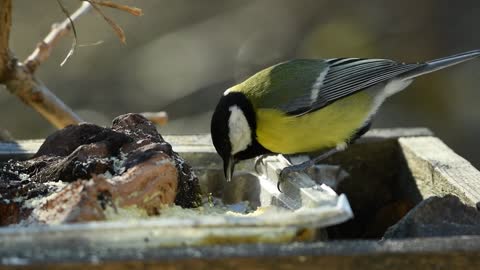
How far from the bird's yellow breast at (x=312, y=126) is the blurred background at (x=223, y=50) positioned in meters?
2.98

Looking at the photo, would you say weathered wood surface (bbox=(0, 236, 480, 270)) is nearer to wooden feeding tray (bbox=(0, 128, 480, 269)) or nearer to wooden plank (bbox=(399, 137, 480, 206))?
wooden feeding tray (bbox=(0, 128, 480, 269))

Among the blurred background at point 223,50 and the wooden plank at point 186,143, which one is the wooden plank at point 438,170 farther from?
the blurred background at point 223,50

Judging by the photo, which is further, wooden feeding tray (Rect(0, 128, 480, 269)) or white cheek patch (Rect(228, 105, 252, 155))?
white cheek patch (Rect(228, 105, 252, 155))

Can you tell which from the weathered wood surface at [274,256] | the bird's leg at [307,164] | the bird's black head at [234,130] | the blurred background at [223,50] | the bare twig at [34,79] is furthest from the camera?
the blurred background at [223,50]

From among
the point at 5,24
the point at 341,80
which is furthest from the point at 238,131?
the point at 5,24

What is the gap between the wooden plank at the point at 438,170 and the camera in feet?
8.89

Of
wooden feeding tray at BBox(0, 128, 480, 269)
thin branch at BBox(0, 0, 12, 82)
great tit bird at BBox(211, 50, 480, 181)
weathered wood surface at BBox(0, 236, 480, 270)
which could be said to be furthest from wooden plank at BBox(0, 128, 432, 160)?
weathered wood surface at BBox(0, 236, 480, 270)

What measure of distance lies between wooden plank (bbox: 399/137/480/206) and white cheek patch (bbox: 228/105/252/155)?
64 centimetres

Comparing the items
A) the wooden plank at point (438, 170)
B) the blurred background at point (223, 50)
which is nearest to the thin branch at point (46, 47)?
the wooden plank at point (438, 170)

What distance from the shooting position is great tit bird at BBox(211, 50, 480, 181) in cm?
316

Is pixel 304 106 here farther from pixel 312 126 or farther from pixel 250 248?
pixel 250 248

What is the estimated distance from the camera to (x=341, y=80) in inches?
134

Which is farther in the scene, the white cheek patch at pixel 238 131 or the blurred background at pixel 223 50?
the blurred background at pixel 223 50

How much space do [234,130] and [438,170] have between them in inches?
29.8
